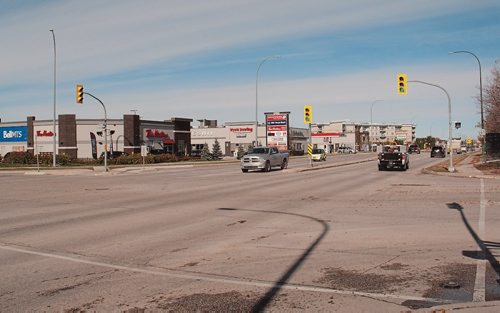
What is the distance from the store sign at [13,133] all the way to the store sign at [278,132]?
37.7 m

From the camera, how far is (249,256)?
8.41m

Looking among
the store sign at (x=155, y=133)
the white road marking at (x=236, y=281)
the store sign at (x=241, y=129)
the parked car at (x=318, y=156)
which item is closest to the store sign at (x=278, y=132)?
the parked car at (x=318, y=156)

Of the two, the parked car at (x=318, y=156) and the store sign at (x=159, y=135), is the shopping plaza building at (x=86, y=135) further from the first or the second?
the parked car at (x=318, y=156)

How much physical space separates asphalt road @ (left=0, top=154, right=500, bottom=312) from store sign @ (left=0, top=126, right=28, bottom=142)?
64798mm

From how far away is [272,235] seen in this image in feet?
34.3

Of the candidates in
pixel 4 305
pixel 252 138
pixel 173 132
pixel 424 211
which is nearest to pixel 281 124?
pixel 173 132

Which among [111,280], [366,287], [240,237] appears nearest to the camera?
[366,287]

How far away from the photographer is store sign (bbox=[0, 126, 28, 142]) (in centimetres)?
7551

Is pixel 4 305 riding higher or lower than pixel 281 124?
lower

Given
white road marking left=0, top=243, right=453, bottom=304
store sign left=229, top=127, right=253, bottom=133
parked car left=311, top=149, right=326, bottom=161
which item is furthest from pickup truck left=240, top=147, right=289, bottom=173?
store sign left=229, top=127, right=253, bottom=133

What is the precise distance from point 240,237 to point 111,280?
3.74 meters

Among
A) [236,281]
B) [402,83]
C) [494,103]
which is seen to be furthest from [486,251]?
[494,103]

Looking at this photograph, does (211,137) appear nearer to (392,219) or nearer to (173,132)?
(173,132)

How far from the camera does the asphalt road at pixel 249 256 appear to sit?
602 centimetres
